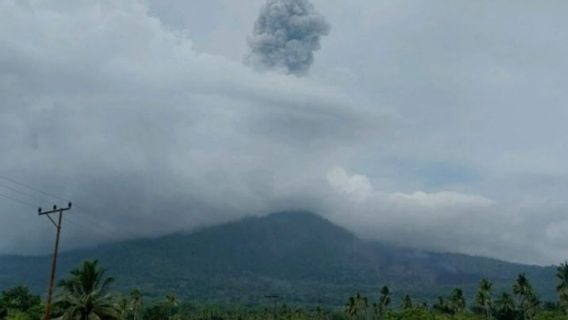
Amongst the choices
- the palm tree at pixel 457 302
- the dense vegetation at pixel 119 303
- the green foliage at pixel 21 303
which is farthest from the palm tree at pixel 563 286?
the green foliage at pixel 21 303

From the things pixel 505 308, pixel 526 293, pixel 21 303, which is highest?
pixel 526 293

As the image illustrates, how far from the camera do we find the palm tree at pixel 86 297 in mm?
Answer: 62781

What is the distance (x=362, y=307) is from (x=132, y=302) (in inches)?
2772

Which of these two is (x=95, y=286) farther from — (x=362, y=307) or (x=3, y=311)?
(x=362, y=307)

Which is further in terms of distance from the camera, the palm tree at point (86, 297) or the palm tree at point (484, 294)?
the palm tree at point (484, 294)

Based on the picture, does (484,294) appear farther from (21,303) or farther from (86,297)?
(86,297)

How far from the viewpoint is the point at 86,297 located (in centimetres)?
6316

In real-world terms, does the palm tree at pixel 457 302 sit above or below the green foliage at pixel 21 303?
above

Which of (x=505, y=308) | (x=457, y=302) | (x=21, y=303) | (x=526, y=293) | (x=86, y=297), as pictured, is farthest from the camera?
(x=505, y=308)

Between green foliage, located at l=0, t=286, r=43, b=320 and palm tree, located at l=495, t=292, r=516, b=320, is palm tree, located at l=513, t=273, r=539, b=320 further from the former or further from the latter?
green foliage, located at l=0, t=286, r=43, b=320

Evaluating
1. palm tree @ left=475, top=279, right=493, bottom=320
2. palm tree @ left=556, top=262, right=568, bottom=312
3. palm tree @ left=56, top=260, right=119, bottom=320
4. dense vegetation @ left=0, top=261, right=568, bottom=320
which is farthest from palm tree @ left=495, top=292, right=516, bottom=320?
palm tree @ left=56, top=260, right=119, bottom=320

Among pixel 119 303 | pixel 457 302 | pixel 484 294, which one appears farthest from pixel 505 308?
pixel 119 303

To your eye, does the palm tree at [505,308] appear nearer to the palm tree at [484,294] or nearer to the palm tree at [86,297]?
the palm tree at [484,294]

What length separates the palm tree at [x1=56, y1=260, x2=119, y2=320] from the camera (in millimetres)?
62781
